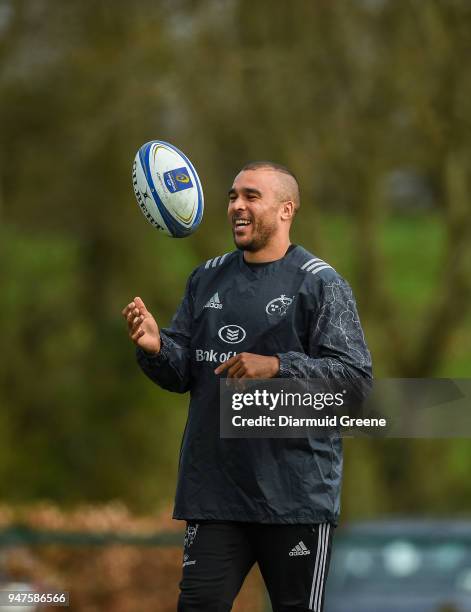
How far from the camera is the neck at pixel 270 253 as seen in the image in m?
5.11

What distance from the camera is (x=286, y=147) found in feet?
49.2

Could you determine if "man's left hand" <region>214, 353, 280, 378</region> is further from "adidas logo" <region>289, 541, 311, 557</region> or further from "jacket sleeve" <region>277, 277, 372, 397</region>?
"adidas logo" <region>289, 541, 311, 557</region>

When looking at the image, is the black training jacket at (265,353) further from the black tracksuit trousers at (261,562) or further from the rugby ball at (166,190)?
the rugby ball at (166,190)

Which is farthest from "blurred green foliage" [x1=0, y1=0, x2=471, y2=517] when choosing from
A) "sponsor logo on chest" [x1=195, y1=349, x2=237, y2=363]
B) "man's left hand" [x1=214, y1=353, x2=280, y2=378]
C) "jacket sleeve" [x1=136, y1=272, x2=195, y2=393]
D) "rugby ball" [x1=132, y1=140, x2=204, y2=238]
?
"man's left hand" [x1=214, y1=353, x2=280, y2=378]

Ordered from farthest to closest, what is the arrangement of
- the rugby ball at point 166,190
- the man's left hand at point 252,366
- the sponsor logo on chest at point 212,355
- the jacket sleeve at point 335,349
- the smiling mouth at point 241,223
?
the rugby ball at point 166,190 → the smiling mouth at point 241,223 → the sponsor logo on chest at point 212,355 → the jacket sleeve at point 335,349 → the man's left hand at point 252,366

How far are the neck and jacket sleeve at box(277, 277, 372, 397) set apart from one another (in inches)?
10.0

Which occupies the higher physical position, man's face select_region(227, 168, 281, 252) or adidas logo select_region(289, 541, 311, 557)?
man's face select_region(227, 168, 281, 252)

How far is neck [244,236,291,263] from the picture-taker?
5105 millimetres

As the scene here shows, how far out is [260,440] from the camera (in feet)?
16.0

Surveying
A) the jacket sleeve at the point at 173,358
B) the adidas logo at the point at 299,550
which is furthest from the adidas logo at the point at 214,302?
the adidas logo at the point at 299,550

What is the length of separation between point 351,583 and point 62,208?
7854 millimetres

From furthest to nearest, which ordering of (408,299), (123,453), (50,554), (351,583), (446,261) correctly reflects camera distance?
(408,299) → (123,453) → (446,261) → (50,554) → (351,583)

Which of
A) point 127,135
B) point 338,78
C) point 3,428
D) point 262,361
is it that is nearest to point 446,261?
point 338,78

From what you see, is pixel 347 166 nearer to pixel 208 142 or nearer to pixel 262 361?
pixel 208 142
